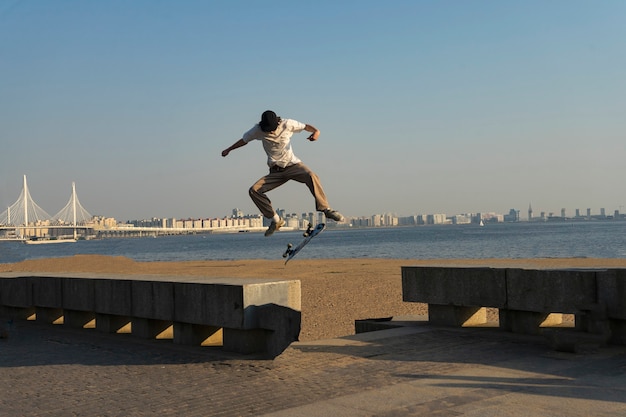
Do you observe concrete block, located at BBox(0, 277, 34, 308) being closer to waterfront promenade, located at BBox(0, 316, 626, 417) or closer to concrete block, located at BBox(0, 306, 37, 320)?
concrete block, located at BBox(0, 306, 37, 320)

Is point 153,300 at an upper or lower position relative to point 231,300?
lower

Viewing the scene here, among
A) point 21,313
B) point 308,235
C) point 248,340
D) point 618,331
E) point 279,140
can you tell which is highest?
point 279,140

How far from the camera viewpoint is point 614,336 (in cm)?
A: 829

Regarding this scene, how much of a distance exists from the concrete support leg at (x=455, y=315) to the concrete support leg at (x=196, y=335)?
3341 millimetres

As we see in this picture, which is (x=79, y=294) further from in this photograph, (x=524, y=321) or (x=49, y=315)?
(x=524, y=321)

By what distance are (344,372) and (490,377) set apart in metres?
1.56

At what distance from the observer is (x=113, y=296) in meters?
11.0

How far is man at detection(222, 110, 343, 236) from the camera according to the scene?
943 cm

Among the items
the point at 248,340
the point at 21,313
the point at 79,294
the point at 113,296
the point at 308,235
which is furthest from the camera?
the point at 21,313

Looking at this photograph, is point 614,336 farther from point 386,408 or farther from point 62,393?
point 62,393

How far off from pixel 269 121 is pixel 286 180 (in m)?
1.08

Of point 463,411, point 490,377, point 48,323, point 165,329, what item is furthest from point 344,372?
point 48,323

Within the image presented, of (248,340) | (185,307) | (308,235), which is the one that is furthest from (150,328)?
(308,235)

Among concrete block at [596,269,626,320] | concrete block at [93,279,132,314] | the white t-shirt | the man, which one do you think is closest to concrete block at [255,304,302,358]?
the man
